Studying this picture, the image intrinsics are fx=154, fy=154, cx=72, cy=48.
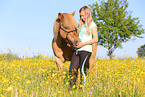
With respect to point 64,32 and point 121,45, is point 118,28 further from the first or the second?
point 64,32

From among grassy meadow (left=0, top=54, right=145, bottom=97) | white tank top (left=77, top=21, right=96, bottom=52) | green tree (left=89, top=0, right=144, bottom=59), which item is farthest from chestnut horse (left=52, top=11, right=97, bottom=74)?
green tree (left=89, top=0, right=144, bottom=59)

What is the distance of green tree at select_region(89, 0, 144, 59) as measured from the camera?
77.5 ft

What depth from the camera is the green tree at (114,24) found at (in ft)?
77.5

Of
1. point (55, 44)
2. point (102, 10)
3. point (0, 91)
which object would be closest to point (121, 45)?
point (102, 10)

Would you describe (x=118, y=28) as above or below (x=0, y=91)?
above

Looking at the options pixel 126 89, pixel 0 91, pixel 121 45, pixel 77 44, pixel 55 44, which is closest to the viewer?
pixel 0 91

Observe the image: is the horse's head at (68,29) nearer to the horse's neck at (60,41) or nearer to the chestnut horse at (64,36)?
the chestnut horse at (64,36)

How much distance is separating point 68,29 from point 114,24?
21416 millimetres

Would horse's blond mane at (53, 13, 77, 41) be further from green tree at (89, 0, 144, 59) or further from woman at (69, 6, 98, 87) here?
green tree at (89, 0, 144, 59)

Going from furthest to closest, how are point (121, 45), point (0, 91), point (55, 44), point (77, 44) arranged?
point (121, 45)
point (55, 44)
point (77, 44)
point (0, 91)

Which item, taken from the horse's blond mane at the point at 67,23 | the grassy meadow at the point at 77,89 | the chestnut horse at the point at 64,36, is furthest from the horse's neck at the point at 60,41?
the grassy meadow at the point at 77,89

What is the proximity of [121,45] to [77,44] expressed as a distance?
72.5 ft

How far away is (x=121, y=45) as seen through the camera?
24.6m

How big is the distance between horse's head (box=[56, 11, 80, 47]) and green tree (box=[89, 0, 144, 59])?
1936 cm
